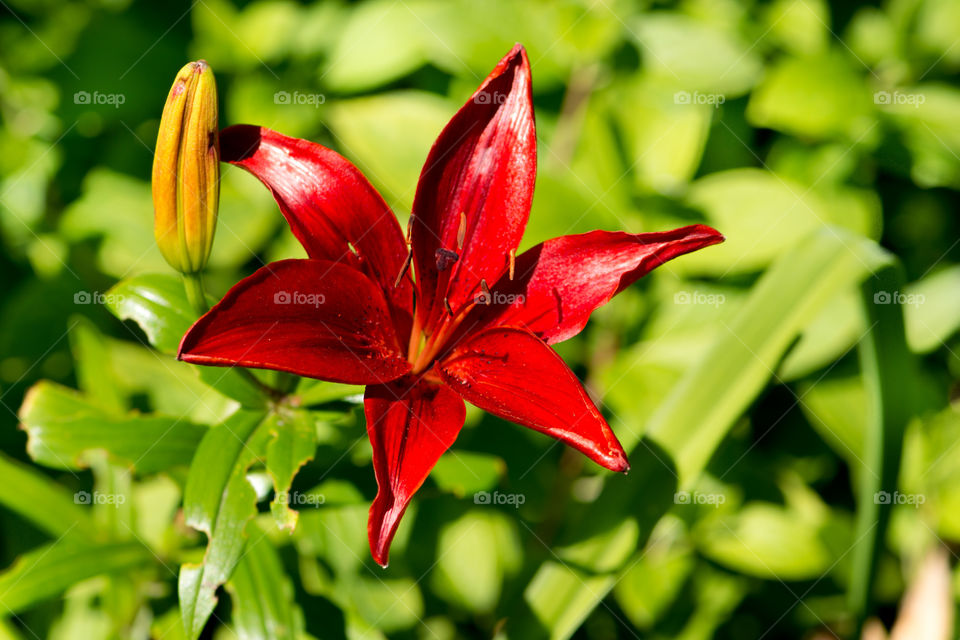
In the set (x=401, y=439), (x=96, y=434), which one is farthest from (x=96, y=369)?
(x=401, y=439)

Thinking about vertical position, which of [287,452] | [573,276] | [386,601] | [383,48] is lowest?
[386,601]

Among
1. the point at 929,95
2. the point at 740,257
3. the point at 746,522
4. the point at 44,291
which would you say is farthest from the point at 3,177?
the point at 929,95

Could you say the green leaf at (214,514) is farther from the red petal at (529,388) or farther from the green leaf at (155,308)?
the red petal at (529,388)

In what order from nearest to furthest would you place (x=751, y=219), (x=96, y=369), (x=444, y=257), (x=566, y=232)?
(x=444, y=257)
(x=96, y=369)
(x=566, y=232)
(x=751, y=219)

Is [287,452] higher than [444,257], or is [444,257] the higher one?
[444,257]

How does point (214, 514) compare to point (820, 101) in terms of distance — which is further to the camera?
point (820, 101)

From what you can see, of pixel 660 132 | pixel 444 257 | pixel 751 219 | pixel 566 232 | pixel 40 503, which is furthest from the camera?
pixel 660 132

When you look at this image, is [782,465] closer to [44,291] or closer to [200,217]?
[200,217]

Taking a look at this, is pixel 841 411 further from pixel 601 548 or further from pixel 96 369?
pixel 96 369
